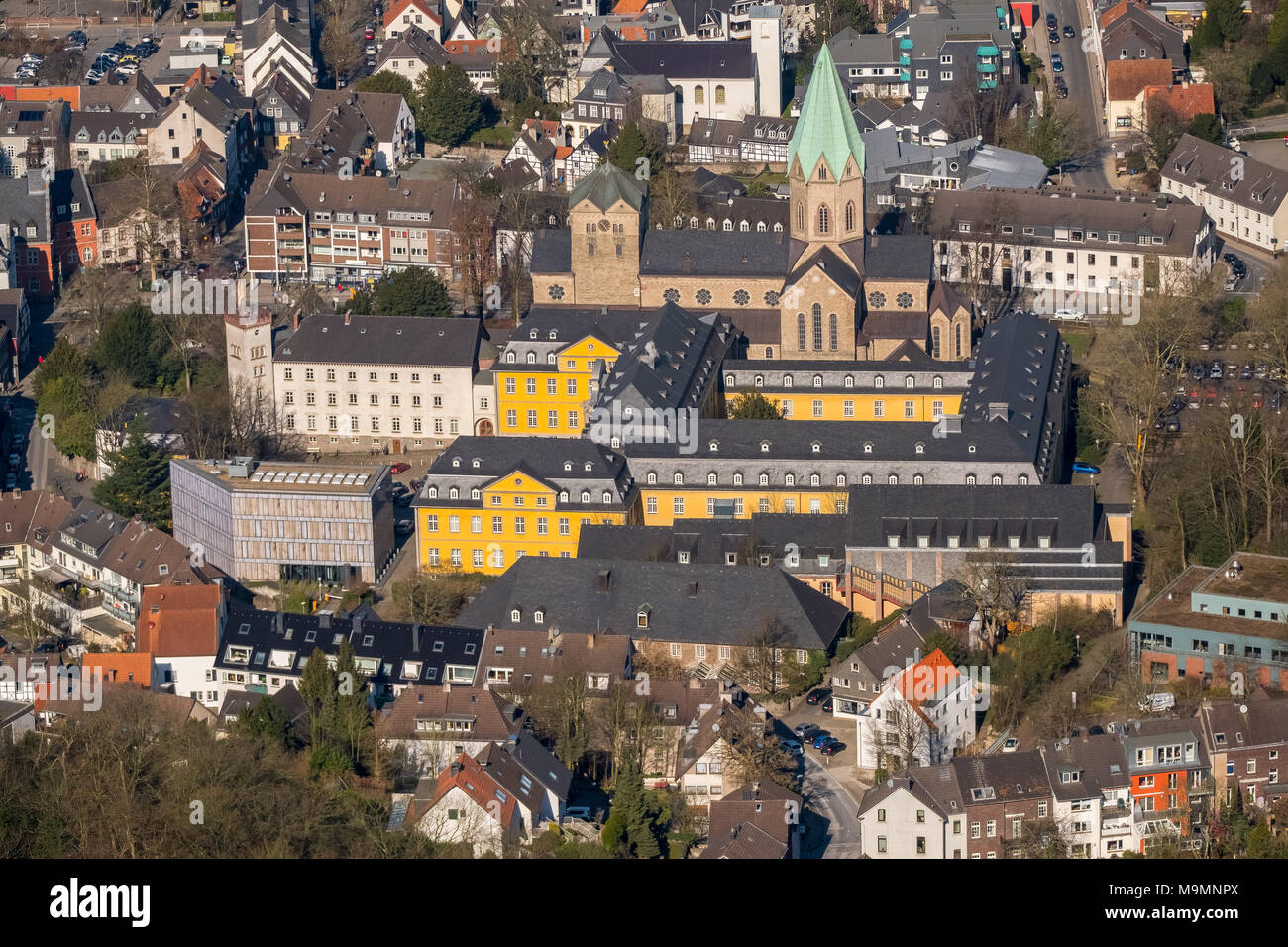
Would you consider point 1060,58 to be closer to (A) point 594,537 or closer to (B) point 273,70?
(B) point 273,70

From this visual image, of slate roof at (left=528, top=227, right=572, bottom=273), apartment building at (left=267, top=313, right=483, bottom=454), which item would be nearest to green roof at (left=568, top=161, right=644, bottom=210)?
slate roof at (left=528, top=227, right=572, bottom=273)

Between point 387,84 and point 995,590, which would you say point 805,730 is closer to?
point 995,590

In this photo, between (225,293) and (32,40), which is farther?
(32,40)

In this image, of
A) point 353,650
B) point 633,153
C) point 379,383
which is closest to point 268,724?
point 353,650

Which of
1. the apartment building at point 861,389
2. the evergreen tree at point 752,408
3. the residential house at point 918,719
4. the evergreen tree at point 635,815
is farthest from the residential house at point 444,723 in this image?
the apartment building at point 861,389

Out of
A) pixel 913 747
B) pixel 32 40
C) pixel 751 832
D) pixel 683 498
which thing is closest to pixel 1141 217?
pixel 683 498

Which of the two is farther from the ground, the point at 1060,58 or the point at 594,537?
the point at 1060,58

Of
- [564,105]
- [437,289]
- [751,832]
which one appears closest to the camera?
[751,832]
